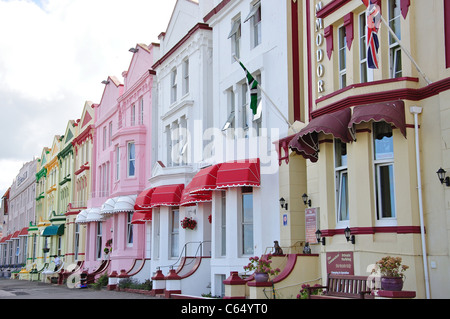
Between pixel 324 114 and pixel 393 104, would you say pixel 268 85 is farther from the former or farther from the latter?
pixel 393 104

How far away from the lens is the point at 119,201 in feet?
99.5

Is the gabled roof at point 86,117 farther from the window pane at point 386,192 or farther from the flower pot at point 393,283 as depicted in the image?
the flower pot at point 393,283

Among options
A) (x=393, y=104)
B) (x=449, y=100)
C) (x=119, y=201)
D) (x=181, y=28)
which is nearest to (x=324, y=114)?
(x=393, y=104)

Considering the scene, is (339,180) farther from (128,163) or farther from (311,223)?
(128,163)

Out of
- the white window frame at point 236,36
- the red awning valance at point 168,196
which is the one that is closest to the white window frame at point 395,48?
the white window frame at point 236,36

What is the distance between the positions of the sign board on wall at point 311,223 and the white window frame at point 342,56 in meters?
3.55

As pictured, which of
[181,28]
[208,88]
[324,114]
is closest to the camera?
[324,114]

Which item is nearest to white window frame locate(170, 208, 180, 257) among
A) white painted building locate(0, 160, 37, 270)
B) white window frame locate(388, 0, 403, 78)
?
white window frame locate(388, 0, 403, 78)

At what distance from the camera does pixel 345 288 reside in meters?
14.0

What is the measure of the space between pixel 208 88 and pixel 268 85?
5549 millimetres

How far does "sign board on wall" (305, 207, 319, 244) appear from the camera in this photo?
16484mm

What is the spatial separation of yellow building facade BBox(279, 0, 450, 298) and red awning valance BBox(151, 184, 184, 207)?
8.77 m

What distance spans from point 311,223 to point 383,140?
12.4 ft

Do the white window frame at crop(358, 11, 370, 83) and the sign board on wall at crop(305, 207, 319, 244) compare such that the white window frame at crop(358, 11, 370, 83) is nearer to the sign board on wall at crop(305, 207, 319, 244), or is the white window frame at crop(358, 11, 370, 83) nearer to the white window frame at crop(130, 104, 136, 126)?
the sign board on wall at crop(305, 207, 319, 244)
